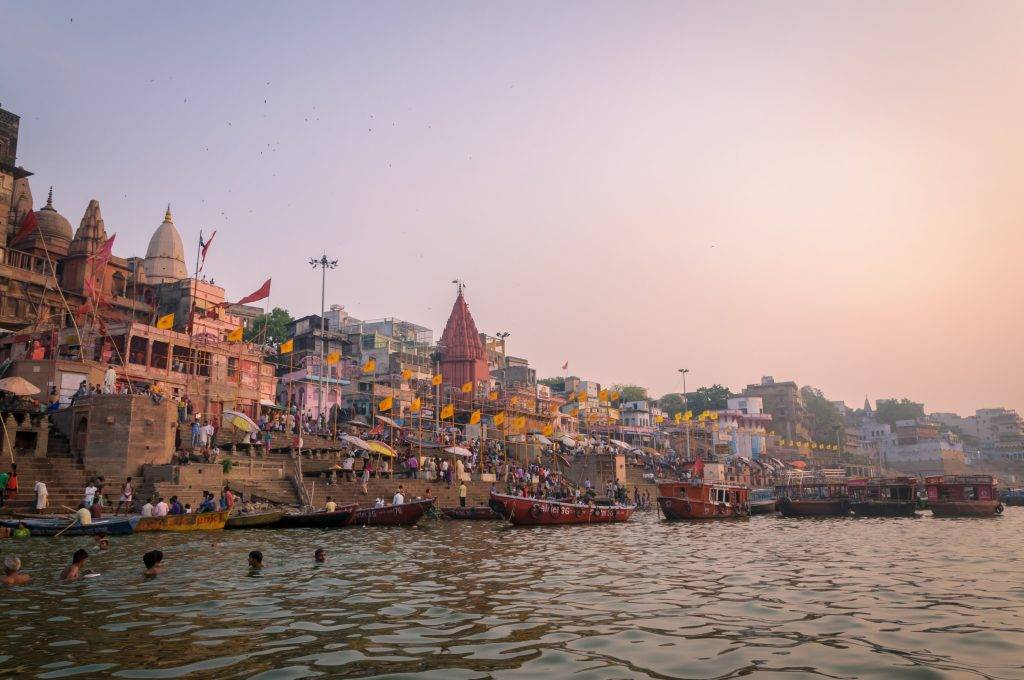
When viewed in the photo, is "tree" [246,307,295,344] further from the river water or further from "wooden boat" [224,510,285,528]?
A: the river water

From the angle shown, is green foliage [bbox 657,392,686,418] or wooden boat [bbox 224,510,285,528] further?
green foliage [bbox 657,392,686,418]

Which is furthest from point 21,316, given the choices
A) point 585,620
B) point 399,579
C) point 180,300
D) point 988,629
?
point 988,629

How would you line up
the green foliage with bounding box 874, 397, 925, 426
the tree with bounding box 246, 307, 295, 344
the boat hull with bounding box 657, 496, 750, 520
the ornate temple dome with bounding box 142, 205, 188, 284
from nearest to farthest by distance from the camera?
the boat hull with bounding box 657, 496, 750, 520, the ornate temple dome with bounding box 142, 205, 188, 284, the tree with bounding box 246, 307, 295, 344, the green foliage with bounding box 874, 397, 925, 426

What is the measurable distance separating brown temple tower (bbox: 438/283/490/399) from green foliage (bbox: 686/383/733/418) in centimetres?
5257

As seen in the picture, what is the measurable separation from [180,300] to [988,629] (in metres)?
46.0

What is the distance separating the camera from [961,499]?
144 feet

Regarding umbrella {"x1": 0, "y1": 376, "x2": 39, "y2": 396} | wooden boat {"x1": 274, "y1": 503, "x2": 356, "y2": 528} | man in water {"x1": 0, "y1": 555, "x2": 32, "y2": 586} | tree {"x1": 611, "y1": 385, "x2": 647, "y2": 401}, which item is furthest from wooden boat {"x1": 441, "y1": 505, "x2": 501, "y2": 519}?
tree {"x1": 611, "y1": 385, "x2": 647, "y2": 401}

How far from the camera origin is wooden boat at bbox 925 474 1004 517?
43375mm

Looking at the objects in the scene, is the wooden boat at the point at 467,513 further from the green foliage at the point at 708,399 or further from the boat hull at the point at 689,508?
the green foliage at the point at 708,399

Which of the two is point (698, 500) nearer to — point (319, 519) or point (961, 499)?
point (961, 499)

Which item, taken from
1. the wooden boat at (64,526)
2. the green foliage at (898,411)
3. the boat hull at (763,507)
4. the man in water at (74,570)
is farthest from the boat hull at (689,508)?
the green foliage at (898,411)

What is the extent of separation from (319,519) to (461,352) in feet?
133

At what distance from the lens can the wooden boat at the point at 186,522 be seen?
850 inches

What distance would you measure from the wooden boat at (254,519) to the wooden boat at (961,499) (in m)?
38.5
